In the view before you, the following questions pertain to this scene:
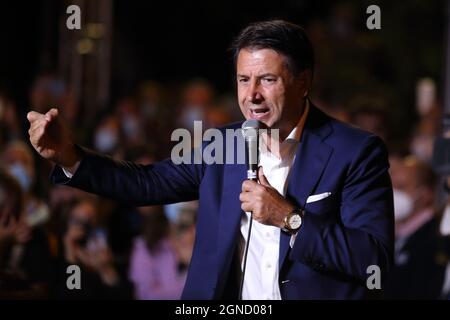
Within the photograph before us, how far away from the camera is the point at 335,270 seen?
386cm

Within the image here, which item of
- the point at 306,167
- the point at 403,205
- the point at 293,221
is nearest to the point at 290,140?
the point at 306,167

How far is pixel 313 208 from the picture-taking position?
394 centimetres

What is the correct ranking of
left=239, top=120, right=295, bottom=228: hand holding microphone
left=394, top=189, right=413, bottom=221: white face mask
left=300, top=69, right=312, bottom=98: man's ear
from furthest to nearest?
left=394, top=189, right=413, bottom=221: white face mask → left=300, top=69, right=312, bottom=98: man's ear → left=239, top=120, right=295, bottom=228: hand holding microphone

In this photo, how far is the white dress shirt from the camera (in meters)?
4.01

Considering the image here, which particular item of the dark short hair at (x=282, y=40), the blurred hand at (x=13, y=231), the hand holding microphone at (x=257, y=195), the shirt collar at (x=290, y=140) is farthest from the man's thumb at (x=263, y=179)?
the blurred hand at (x=13, y=231)

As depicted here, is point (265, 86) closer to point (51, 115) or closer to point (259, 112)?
point (259, 112)

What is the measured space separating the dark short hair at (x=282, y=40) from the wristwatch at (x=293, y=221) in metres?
0.59

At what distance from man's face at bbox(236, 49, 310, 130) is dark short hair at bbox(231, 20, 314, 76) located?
0.07ft

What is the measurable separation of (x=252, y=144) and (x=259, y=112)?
0.61ft

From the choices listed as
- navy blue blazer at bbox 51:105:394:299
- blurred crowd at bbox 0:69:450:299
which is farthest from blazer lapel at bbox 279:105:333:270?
blurred crowd at bbox 0:69:450:299

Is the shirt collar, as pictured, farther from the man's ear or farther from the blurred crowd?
the blurred crowd

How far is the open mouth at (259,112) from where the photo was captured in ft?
13.0
